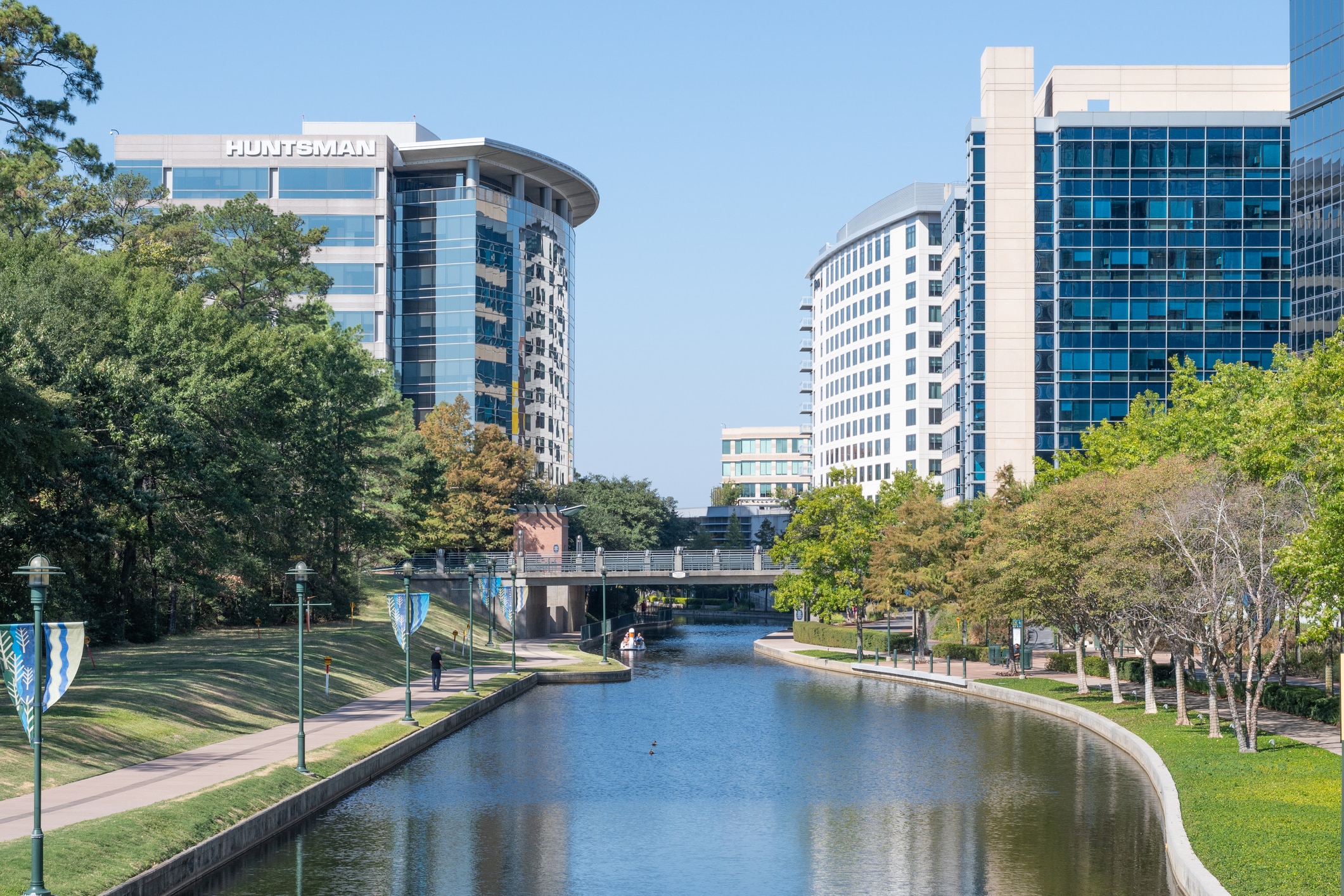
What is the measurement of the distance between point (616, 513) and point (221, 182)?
168ft

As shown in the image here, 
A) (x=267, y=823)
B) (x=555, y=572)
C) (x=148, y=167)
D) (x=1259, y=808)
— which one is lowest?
(x=267, y=823)

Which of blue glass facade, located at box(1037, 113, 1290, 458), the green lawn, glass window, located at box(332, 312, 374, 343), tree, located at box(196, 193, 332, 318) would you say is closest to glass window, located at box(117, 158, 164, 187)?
glass window, located at box(332, 312, 374, 343)

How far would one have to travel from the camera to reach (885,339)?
163 meters

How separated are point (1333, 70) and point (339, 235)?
91.0 meters

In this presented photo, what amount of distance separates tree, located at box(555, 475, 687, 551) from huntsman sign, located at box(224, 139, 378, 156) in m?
39.3

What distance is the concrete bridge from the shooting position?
96875 mm

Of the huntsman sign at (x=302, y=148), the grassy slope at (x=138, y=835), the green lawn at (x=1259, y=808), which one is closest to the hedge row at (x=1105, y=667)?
the green lawn at (x=1259, y=808)

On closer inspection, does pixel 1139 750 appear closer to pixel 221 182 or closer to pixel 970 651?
pixel 970 651

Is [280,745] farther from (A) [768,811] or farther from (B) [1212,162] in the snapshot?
(B) [1212,162]

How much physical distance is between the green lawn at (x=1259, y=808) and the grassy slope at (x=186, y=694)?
2404 centimetres

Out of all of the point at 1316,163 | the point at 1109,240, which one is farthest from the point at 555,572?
the point at 1316,163

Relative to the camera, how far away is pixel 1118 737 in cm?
4391

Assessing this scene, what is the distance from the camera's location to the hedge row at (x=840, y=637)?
85.4 meters

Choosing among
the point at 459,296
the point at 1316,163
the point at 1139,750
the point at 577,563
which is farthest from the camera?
the point at 459,296
